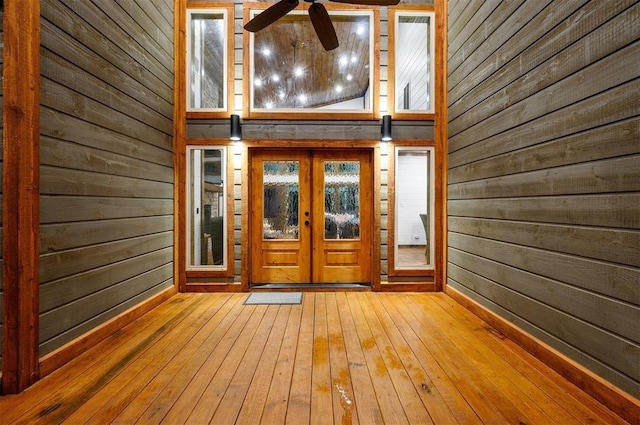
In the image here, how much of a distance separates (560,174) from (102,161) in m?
3.39

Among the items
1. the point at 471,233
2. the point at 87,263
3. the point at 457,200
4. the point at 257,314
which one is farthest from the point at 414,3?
the point at 87,263

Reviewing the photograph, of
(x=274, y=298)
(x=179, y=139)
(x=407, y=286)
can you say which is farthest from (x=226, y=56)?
(x=407, y=286)

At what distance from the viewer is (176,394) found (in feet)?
5.71

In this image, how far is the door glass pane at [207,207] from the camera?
3.88 metres

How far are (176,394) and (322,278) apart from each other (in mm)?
2437

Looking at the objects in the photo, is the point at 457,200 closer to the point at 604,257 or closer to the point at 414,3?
the point at 604,257

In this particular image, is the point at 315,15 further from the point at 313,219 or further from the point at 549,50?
the point at 313,219

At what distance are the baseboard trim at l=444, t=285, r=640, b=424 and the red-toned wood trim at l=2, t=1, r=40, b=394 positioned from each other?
3313 millimetres

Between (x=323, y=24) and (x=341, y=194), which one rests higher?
(x=323, y=24)

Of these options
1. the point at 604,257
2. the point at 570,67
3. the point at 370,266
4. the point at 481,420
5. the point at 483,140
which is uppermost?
the point at 570,67

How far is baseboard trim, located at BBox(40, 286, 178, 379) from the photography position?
6.46 feet

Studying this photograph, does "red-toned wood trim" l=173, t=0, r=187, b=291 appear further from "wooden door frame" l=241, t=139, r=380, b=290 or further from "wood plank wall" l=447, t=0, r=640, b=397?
"wood plank wall" l=447, t=0, r=640, b=397

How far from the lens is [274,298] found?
11.6 feet

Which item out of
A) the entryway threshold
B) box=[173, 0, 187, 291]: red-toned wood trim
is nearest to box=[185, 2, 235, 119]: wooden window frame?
box=[173, 0, 187, 291]: red-toned wood trim
